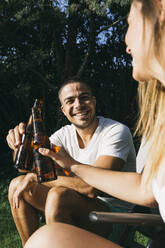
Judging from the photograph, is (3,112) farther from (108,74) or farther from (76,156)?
(76,156)

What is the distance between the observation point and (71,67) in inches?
293

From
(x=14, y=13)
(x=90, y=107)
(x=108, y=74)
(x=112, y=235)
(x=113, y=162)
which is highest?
(x=14, y=13)

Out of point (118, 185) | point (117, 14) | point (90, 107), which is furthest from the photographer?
point (117, 14)

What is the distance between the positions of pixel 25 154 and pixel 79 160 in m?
0.51

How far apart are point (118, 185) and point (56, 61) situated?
6562mm

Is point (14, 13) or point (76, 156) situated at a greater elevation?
point (14, 13)

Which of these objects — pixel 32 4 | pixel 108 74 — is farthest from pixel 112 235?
pixel 108 74

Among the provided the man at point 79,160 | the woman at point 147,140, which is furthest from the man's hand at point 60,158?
the man at point 79,160

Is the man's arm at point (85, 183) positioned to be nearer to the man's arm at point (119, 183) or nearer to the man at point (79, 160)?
the man at point (79, 160)

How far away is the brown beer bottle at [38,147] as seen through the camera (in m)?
2.10

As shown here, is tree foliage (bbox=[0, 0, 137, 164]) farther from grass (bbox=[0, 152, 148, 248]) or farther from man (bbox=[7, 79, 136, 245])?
man (bbox=[7, 79, 136, 245])

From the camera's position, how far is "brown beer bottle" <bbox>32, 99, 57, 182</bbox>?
6.89 ft

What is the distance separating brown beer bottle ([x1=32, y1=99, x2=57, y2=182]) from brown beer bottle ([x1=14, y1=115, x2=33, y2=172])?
131mm

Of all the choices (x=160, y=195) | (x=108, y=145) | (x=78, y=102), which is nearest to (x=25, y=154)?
(x=108, y=145)
